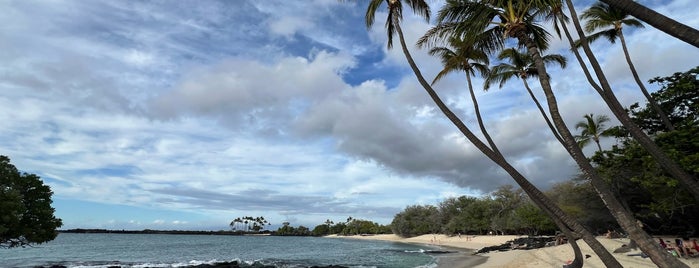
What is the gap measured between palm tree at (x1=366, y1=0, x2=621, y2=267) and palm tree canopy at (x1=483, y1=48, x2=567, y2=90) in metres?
3.43

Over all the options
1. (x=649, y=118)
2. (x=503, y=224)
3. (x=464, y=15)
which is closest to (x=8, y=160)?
(x=464, y=15)

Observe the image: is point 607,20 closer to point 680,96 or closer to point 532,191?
point 680,96

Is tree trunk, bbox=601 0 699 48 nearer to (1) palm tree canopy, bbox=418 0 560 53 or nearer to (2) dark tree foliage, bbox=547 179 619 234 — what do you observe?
(1) palm tree canopy, bbox=418 0 560 53

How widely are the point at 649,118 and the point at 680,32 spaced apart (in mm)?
20899

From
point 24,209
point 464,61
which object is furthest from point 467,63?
point 24,209

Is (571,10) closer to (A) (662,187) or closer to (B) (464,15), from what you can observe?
(B) (464,15)

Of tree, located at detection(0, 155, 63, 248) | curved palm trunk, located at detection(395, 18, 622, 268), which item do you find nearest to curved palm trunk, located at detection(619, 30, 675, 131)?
curved palm trunk, located at detection(395, 18, 622, 268)

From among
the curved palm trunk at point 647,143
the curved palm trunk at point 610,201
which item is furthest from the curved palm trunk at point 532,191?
the curved palm trunk at point 647,143

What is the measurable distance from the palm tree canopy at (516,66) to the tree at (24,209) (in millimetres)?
25169

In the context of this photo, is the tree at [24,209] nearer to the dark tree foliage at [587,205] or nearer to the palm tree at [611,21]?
the palm tree at [611,21]

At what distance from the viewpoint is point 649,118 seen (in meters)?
22.4

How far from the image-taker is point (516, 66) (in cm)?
1777

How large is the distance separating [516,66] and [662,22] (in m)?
12.6

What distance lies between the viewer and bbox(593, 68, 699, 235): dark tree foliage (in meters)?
16.1
